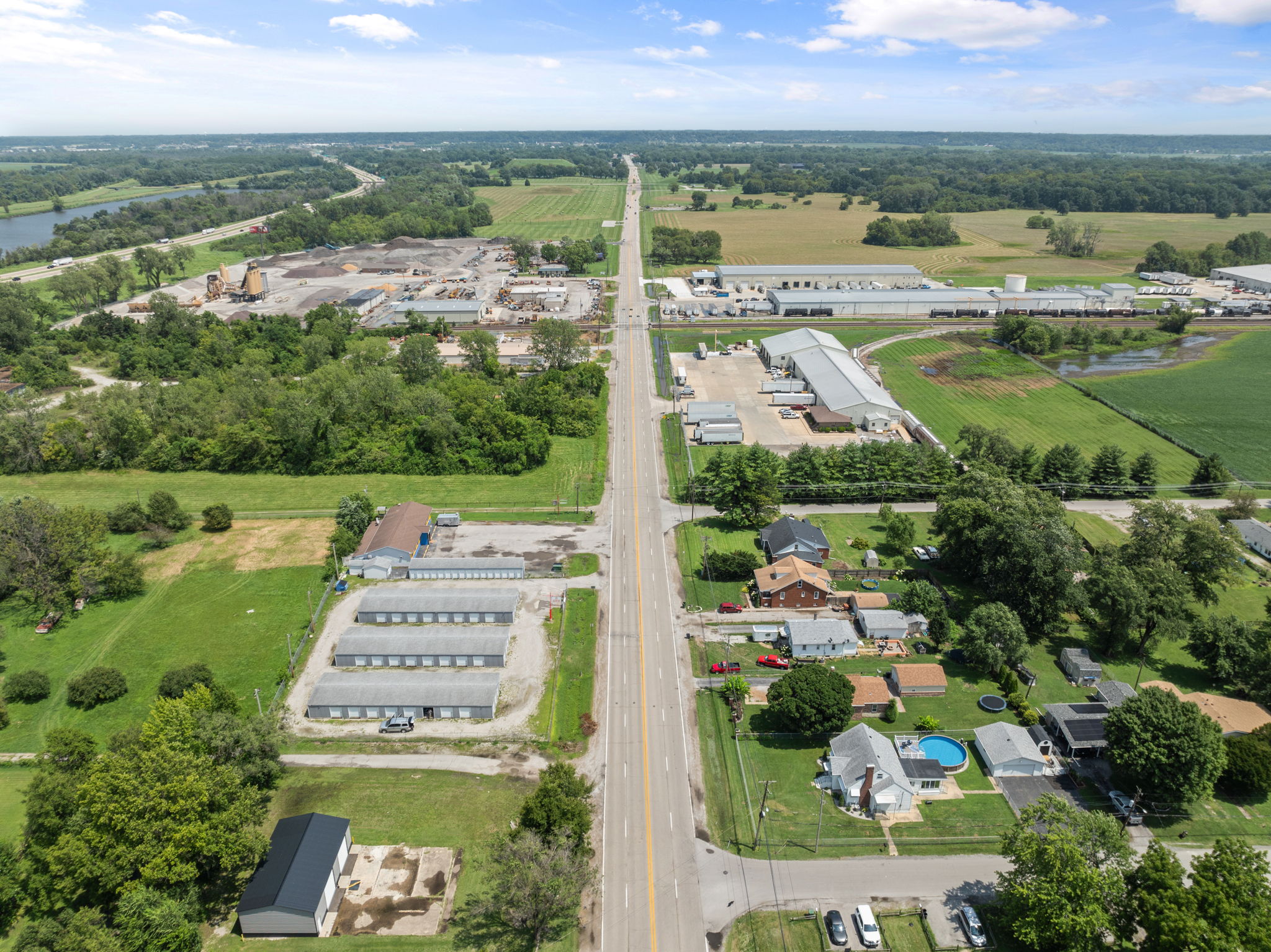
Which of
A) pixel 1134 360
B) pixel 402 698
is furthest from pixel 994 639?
pixel 1134 360

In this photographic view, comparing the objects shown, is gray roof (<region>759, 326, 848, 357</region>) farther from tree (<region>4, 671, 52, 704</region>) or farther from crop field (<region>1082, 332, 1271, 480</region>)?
tree (<region>4, 671, 52, 704</region>)

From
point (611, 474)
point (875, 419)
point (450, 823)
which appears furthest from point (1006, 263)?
point (450, 823)

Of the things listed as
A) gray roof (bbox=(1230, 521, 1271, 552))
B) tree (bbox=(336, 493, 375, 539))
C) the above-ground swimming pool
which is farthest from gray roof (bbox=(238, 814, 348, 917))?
gray roof (bbox=(1230, 521, 1271, 552))

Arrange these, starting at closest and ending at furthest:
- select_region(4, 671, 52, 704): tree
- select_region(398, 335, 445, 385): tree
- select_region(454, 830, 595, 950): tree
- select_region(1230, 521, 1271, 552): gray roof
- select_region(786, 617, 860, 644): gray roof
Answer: select_region(454, 830, 595, 950): tree → select_region(4, 671, 52, 704): tree → select_region(786, 617, 860, 644): gray roof → select_region(1230, 521, 1271, 552): gray roof → select_region(398, 335, 445, 385): tree

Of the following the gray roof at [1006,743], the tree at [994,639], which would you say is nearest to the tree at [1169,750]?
the gray roof at [1006,743]

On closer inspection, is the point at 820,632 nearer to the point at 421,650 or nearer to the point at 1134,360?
the point at 421,650

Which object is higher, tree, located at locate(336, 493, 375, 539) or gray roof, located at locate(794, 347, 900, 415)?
gray roof, located at locate(794, 347, 900, 415)
